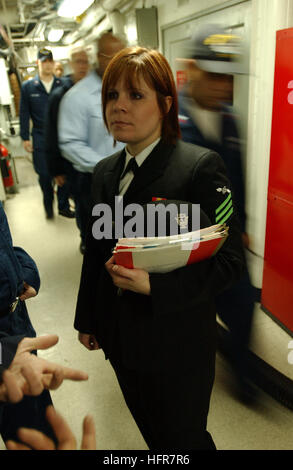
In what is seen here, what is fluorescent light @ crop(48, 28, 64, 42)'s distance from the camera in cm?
185

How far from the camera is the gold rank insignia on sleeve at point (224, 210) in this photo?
0.96m

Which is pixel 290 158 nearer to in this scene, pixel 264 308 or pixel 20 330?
pixel 264 308

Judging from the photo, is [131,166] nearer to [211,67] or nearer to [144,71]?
[144,71]

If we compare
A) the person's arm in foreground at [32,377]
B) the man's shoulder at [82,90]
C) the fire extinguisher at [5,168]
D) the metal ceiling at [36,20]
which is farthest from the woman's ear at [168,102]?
the fire extinguisher at [5,168]

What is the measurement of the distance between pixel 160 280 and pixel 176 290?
50 mm

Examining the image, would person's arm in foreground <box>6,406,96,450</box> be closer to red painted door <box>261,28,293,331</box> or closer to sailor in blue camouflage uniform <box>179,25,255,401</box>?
sailor in blue camouflage uniform <box>179,25,255,401</box>

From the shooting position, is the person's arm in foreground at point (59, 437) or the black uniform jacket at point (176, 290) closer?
the person's arm in foreground at point (59, 437)

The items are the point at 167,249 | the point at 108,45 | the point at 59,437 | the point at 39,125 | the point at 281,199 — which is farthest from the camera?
the point at 39,125

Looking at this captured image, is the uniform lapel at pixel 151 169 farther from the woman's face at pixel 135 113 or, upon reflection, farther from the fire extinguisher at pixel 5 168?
the fire extinguisher at pixel 5 168

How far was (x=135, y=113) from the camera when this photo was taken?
97cm

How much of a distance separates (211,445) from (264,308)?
149 cm

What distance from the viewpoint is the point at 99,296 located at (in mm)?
1097

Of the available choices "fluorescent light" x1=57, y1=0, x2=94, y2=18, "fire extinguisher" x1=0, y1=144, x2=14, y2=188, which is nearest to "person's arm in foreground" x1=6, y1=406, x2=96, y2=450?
"fluorescent light" x1=57, y1=0, x2=94, y2=18

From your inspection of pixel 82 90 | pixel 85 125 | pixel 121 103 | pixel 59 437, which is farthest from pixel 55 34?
pixel 59 437
